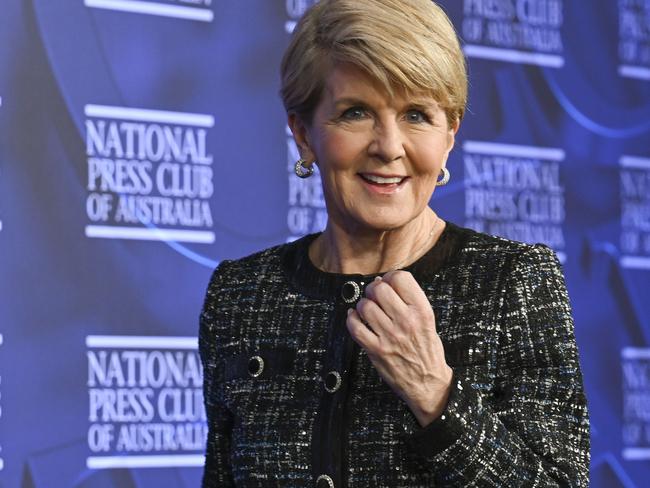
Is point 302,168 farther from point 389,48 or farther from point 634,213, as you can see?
point 634,213

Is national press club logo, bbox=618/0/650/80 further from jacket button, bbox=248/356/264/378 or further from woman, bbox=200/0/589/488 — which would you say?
jacket button, bbox=248/356/264/378

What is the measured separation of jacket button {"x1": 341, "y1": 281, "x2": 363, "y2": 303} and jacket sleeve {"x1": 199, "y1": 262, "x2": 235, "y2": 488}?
9.9 inches

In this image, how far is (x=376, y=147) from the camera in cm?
158

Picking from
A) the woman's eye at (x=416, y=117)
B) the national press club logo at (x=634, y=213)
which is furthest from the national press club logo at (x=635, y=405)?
the woman's eye at (x=416, y=117)

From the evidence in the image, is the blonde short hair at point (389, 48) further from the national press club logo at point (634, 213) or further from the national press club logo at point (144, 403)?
the national press club logo at point (634, 213)

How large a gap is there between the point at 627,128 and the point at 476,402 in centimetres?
234

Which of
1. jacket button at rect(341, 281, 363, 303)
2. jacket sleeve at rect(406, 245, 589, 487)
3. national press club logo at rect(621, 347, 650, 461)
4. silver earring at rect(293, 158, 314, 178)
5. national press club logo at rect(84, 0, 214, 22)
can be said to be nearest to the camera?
jacket sleeve at rect(406, 245, 589, 487)

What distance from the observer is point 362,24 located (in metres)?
1.55

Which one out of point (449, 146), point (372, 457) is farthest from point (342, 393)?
point (449, 146)

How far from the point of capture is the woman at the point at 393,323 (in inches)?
55.0

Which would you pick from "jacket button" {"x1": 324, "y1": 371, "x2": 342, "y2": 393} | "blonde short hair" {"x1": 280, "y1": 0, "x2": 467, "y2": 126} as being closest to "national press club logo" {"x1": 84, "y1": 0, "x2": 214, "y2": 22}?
"blonde short hair" {"x1": 280, "y1": 0, "x2": 467, "y2": 126}

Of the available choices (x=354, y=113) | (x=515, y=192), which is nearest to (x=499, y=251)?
(x=354, y=113)

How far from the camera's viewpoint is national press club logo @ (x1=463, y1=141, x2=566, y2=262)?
330 cm

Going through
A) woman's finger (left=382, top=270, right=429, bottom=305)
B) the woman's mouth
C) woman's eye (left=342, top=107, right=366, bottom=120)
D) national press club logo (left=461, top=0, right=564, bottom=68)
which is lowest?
woman's finger (left=382, top=270, right=429, bottom=305)
